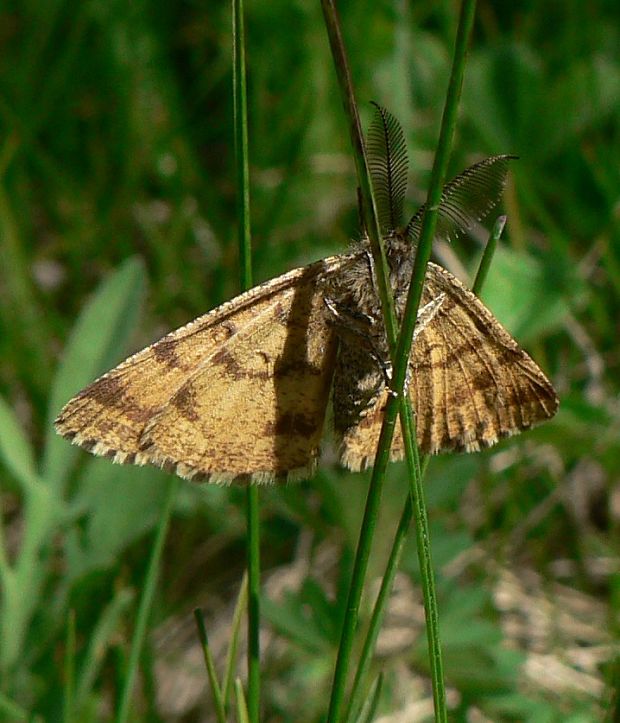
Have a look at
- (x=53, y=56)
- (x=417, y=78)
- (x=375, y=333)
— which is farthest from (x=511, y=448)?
(x=53, y=56)

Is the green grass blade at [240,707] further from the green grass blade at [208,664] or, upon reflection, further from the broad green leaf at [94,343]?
the broad green leaf at [94,343]

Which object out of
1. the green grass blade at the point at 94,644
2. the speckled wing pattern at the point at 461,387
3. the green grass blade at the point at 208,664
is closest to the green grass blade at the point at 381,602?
the green grass blade at the point at 208,664

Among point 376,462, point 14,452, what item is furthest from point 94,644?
point 376,462

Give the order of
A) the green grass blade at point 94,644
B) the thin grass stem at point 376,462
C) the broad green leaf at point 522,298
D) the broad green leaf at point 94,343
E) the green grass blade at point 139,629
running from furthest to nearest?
the broad green leaf at point 522,298
the broad green leaf at point 94,343
the green grass blade at point 94,644
the green grass blade at point 139,629
the thin grass stem at point 376,462

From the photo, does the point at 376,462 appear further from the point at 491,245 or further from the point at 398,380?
the point at 491,245

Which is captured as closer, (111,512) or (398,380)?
(398,380)

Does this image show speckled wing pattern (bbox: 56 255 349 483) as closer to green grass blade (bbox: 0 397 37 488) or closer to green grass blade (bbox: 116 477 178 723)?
green grass blade (bbox: 116 477 178 723)

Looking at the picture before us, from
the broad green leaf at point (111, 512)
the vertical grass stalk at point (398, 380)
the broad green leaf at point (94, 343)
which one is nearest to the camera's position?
the vertical grass stalk at point (398, 380)
